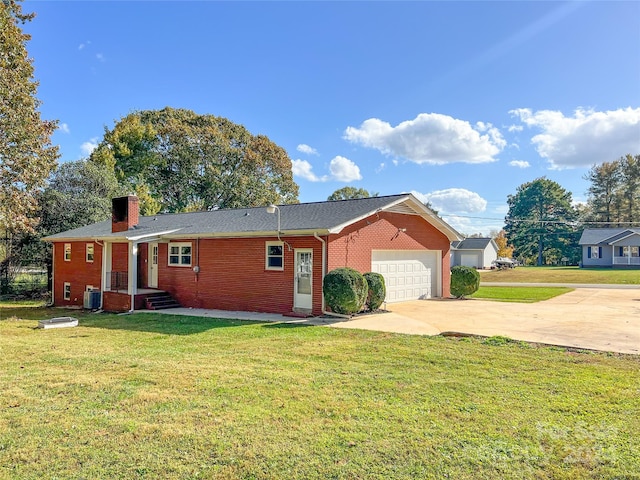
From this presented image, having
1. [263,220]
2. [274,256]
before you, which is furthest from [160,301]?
[274,256]

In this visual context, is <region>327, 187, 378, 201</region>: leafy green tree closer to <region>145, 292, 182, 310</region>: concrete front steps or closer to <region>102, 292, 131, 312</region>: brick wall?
<region>145, 292, 182, 310</region>: concrete front steps

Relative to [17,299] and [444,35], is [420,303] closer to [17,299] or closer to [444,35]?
[444,35]

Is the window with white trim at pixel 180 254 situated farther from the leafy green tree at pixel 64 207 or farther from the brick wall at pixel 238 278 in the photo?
the leafy green tree at pixel 64 207

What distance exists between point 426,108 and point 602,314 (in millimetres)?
12591

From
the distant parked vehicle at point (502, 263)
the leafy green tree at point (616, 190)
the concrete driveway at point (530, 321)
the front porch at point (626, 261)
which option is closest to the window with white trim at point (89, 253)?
the concrete driveway at point (530, 321)

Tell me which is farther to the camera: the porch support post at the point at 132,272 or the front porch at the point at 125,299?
the front porch at the point at 125,299

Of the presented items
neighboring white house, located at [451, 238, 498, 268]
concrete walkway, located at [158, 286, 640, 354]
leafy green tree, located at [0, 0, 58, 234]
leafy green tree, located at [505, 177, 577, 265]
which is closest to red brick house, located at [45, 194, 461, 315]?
concrete walkway, located at [158, 286, 640, 354]

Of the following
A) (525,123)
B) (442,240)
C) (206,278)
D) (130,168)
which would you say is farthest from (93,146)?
(525,123)

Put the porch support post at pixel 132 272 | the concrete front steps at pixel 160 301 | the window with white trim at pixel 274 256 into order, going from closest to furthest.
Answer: the window with white trim at pixel 274 256
the porch support post at pixel 132 272
the concrete front steps at pixel 160 301

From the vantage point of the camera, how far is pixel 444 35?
52.9ft

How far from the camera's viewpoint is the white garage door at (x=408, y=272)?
1656 cm

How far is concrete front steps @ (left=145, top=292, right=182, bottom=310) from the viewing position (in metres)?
16.4

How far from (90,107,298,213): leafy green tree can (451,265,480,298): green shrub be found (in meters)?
23.4

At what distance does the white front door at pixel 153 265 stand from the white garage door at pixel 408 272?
377 inches
